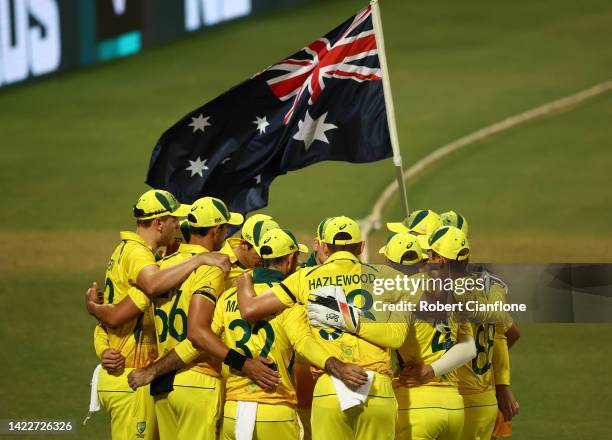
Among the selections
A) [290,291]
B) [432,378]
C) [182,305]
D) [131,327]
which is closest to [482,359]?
[432,378]

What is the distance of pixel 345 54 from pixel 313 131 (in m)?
0.76

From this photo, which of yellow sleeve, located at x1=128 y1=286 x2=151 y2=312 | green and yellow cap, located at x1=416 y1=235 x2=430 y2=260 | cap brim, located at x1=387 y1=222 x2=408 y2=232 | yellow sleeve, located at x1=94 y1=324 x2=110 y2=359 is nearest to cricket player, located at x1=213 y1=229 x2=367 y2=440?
yellow sleeve, located at x1=128 y1=286 x2=151 y2=312

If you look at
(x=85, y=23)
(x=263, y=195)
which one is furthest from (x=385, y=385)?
(x=85, y=23)

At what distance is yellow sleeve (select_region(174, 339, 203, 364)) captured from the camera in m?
9.20

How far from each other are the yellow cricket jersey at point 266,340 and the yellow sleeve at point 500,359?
1.83 meters

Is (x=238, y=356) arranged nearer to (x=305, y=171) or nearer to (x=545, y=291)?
(x=545, y=291)

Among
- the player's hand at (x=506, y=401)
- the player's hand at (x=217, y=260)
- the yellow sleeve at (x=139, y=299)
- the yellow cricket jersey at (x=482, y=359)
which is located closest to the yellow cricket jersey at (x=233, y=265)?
the player's hand at (x=217, y=260)

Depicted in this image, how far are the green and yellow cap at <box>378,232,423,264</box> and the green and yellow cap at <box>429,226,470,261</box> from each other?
139mm

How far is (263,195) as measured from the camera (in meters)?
11.7

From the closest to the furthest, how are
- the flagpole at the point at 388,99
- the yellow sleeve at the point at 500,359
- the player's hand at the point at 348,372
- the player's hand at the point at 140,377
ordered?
the player's hand at the point at 348,372 → the player's hand at the point at 140,377 → the yellow sleeve at the point at 500,359 → the flagpole at the point at 388,99

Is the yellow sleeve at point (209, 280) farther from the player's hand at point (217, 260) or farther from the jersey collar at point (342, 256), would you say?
the jersey collar at point (342, 256)

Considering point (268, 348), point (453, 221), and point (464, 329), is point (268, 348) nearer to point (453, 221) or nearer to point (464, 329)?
point (464, 329)

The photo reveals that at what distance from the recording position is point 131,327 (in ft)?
32.1

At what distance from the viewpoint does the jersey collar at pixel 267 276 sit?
29.7ft
